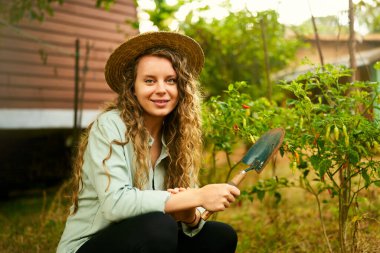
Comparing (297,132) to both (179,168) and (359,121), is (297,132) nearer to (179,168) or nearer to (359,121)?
(359,121)

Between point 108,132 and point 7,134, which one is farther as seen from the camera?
point 7,134

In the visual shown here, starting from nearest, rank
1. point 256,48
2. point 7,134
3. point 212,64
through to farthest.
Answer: point 7,134 < point 212,64 < point 256,48

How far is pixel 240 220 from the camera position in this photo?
4684 millimetres

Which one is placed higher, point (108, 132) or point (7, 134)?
point (108, 132)

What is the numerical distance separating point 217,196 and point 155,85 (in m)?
0.68

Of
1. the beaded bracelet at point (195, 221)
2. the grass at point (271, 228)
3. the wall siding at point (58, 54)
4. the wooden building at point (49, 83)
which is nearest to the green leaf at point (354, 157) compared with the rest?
the grass at point (271, 228)

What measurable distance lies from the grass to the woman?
984mm

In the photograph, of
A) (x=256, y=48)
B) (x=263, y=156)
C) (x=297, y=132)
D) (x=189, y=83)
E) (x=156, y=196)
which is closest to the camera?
(x=156, y=196)

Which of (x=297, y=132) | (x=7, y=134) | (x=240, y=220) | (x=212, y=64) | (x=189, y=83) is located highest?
(x=212, y=64)

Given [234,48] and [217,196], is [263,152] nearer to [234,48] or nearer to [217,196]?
[217,196]

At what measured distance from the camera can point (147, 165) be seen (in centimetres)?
235

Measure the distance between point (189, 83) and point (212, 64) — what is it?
5.72 meters

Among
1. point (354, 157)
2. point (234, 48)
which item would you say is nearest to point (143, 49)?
point (354, 157)

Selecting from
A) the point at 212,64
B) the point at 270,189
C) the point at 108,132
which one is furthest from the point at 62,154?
the point at 108,132
